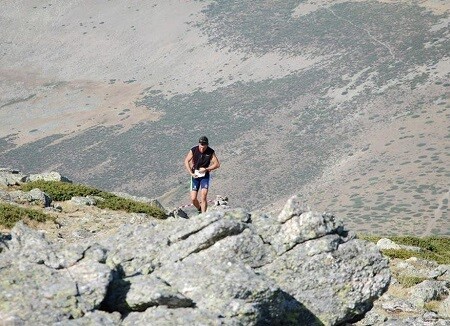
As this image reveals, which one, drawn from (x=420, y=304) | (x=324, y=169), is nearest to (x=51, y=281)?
(x=420, y=304)

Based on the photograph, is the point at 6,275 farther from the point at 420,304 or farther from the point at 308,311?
the point at 420,304

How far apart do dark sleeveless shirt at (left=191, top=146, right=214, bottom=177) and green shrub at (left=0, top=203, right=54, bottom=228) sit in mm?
4754

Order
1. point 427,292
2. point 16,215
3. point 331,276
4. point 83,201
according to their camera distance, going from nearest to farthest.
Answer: point 331,276, point 427,292, point 16,215, point 83,201

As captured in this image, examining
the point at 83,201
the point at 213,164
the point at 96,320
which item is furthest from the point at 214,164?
the point at 96,320

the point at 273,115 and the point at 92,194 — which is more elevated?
the point at 92,194

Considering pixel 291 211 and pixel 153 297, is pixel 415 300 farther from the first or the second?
pixel 153 297

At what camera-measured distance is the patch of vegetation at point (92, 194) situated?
83.6 feet

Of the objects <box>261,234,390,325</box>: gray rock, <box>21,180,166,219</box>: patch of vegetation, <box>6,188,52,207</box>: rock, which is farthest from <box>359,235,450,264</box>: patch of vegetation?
<box>6,188,52,207</box>: rock

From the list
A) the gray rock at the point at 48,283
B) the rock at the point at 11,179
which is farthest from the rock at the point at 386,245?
the gray rock at the point at 48,283

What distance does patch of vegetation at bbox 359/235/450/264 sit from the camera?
2361cm

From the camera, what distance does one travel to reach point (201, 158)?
20.6 meters

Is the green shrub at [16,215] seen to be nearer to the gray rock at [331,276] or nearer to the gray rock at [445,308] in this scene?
the gray rock at [331,276]

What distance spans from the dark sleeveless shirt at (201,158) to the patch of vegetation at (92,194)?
4774 mm

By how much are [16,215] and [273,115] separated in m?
139
